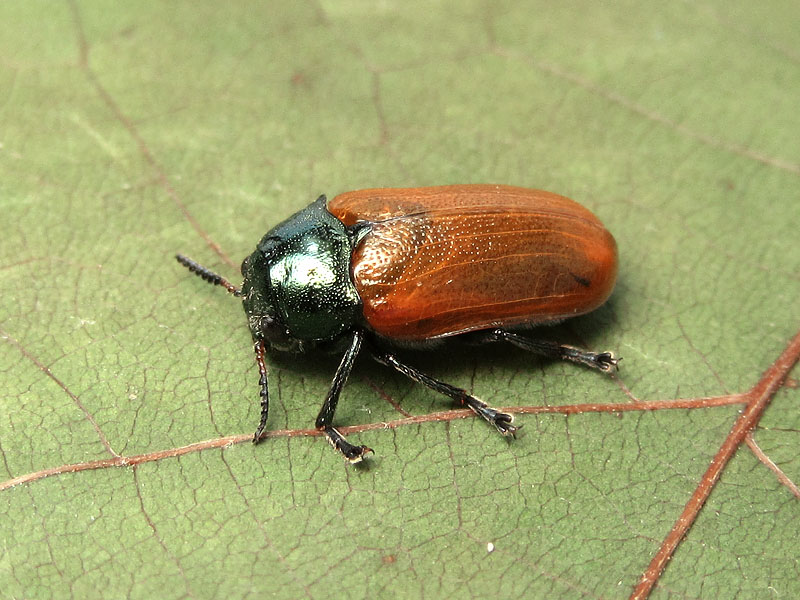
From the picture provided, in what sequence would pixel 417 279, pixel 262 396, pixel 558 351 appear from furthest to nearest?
1. pixel 558 351
2. pixel 417 279
3. pixel 262 396

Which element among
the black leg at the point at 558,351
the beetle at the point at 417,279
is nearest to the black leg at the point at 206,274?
the beetle at the point at 417,279

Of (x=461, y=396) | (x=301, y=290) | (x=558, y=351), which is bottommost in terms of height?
(x=461, y=396)

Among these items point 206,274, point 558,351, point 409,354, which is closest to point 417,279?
point 409,354

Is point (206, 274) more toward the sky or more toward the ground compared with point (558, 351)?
more toward the ground

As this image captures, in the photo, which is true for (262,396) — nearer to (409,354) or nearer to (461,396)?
(409,354)

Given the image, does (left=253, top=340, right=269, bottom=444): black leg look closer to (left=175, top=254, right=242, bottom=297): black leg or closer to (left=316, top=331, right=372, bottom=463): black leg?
(left=316, top=331, right=372, bottom=463): black leg

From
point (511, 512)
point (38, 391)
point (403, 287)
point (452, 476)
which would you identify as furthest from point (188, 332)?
point (511, 512)

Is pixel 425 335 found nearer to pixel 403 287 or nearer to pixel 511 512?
pixel 403 287
